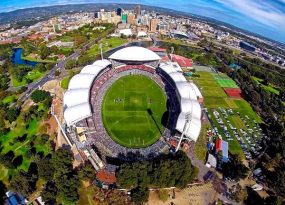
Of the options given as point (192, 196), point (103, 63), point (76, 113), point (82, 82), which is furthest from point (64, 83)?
point (192, 196)

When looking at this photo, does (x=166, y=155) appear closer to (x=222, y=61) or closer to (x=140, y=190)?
(x=140, y=190)

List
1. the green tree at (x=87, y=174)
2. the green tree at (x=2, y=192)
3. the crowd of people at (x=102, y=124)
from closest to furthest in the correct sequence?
the green tree at (x=2, y=192) → the green tree at (x=87, y=174) → the crowd of people at (x=102, y=124)

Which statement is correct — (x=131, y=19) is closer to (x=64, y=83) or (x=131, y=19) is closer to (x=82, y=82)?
(x=64, y=83)

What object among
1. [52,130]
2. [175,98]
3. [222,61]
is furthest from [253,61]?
[52,130]

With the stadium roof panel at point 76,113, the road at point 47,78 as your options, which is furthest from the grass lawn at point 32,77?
the stadium roof panel at point 76,113

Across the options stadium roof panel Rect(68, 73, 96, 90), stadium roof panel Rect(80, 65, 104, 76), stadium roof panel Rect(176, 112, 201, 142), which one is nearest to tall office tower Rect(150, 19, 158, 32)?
stadium roof panel Rect(80, 65, 104, 76)

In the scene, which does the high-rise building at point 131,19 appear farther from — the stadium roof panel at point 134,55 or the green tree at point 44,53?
the stadium roof panel at point 134,55

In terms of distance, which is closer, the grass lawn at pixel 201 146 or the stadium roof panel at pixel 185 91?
the grass lawn at pixel 201 146
